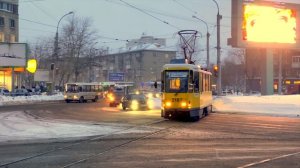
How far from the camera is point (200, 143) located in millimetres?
15266

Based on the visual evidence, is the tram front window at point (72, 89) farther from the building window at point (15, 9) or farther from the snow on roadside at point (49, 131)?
the building window at point (15, 9)

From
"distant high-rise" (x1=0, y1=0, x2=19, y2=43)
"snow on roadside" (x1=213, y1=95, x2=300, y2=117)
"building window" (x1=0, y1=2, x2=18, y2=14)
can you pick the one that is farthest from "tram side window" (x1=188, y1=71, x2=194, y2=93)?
"building window" (x1=0, y1=2, x2=18, y2=14)

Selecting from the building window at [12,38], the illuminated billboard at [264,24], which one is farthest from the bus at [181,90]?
the building window at [12,38]

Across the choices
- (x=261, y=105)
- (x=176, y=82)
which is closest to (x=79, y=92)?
(x=261, y=105)

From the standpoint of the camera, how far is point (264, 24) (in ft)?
173

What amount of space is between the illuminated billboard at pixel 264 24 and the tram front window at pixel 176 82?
28.9 m

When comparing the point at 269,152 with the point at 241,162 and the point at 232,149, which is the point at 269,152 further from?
the point at 241,162

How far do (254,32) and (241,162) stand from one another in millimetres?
43487

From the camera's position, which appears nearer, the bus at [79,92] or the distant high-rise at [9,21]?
the bus at [79,92]

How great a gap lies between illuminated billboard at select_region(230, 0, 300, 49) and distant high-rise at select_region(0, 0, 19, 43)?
54.7 metres

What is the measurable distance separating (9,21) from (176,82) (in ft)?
255

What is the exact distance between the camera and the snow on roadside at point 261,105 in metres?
35.7

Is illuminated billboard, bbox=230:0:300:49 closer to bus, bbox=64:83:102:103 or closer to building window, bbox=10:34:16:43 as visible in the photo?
bus, bbox=64:83:102:103

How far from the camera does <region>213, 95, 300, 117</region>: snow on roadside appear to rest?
35.7m
